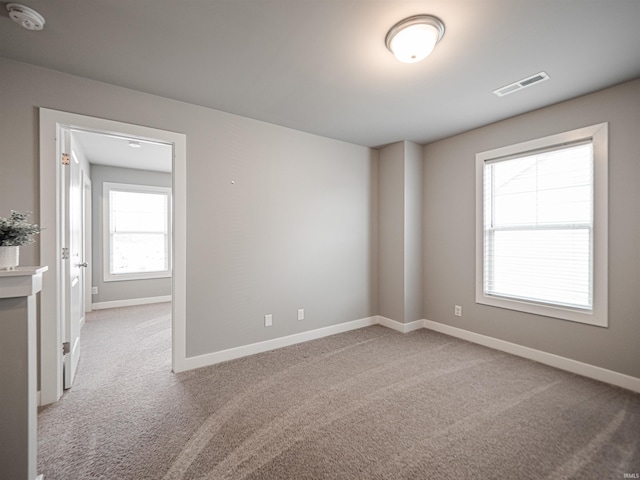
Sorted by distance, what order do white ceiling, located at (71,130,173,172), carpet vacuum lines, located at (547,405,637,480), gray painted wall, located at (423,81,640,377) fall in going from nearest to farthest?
carpet vacuum lines, located at (547,405,637,480), gray painted wall, located at (423,81,640,377), white ceiling, located at (71,130,173,172)

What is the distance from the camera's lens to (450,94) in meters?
2.68

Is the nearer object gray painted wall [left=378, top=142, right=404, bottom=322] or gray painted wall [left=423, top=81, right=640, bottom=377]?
gray painted wall [left=423, top=81, right=640, bottom=377]

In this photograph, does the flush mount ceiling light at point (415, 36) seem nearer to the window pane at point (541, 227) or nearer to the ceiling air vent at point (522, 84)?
the ceiling air vent at point (522, 84)

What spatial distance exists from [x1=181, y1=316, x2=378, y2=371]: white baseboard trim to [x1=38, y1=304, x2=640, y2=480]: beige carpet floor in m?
0.11

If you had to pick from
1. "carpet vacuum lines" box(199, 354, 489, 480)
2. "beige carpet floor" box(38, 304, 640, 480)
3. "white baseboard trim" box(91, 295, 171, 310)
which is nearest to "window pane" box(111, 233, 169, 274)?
"white baseboard trim" box(91, 295, 171, 310)

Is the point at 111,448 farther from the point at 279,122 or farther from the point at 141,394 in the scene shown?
the point at 279,122

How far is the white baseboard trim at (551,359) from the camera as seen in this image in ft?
8.24

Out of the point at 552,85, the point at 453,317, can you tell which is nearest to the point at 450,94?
the point at 552,85

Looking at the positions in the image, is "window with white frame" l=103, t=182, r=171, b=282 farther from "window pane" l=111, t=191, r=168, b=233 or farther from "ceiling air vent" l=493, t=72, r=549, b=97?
"ceiling air vent" l=493, t=72, r=549, b=97

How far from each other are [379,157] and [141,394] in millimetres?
3959

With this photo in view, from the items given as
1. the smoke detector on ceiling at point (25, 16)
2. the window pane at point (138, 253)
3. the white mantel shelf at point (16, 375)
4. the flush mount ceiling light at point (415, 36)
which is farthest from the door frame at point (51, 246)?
the window pane at point (138, 253)

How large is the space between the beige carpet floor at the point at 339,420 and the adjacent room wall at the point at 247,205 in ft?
2.24

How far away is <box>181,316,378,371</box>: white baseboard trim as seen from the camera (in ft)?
9.63

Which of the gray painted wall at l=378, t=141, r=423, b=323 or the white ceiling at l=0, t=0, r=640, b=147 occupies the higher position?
the white ceiling at l=0, t=0, r=640, b=147
